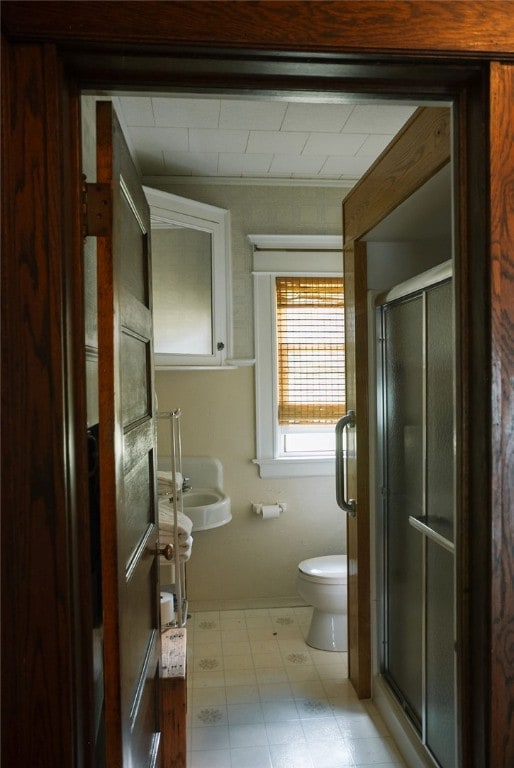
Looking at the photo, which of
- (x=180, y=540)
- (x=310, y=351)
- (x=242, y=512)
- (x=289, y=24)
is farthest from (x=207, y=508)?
(x=289, y=24)

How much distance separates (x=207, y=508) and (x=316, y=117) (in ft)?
6.26

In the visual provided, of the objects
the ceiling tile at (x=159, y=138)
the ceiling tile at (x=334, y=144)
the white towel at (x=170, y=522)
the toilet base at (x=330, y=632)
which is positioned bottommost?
the toilet base at (x=330, y=632)

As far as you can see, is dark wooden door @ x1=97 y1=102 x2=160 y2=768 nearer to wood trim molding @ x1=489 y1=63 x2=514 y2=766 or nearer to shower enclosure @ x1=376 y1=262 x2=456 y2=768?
wood trim molding @ x1=489 y1=63 x2=514 y2=766

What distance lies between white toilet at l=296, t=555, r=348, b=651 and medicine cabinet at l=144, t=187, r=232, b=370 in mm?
1195

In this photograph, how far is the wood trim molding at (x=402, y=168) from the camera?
161 centimetres

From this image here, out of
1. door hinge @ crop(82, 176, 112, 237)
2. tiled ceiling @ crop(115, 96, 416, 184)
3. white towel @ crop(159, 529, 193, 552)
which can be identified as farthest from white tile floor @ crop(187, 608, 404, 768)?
tiled ceiling @ crop(115, 96, 416, 184)

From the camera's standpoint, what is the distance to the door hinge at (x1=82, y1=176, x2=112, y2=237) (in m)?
1.06

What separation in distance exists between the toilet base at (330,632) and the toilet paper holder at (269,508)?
60 centimetres

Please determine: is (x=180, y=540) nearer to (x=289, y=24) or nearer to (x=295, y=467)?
(x=295, y=467)

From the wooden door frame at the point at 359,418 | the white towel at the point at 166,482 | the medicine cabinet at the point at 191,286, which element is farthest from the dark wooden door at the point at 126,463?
the medicine cabinet at the point at 191,286

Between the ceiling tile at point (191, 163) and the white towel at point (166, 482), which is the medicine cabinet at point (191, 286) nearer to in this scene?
the ceiling tile at point (191, 163)

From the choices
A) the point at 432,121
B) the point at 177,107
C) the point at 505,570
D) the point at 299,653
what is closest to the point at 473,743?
the point at 505,570

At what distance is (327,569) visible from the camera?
9.71ft

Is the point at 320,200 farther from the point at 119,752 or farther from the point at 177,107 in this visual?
the point at 119,752
